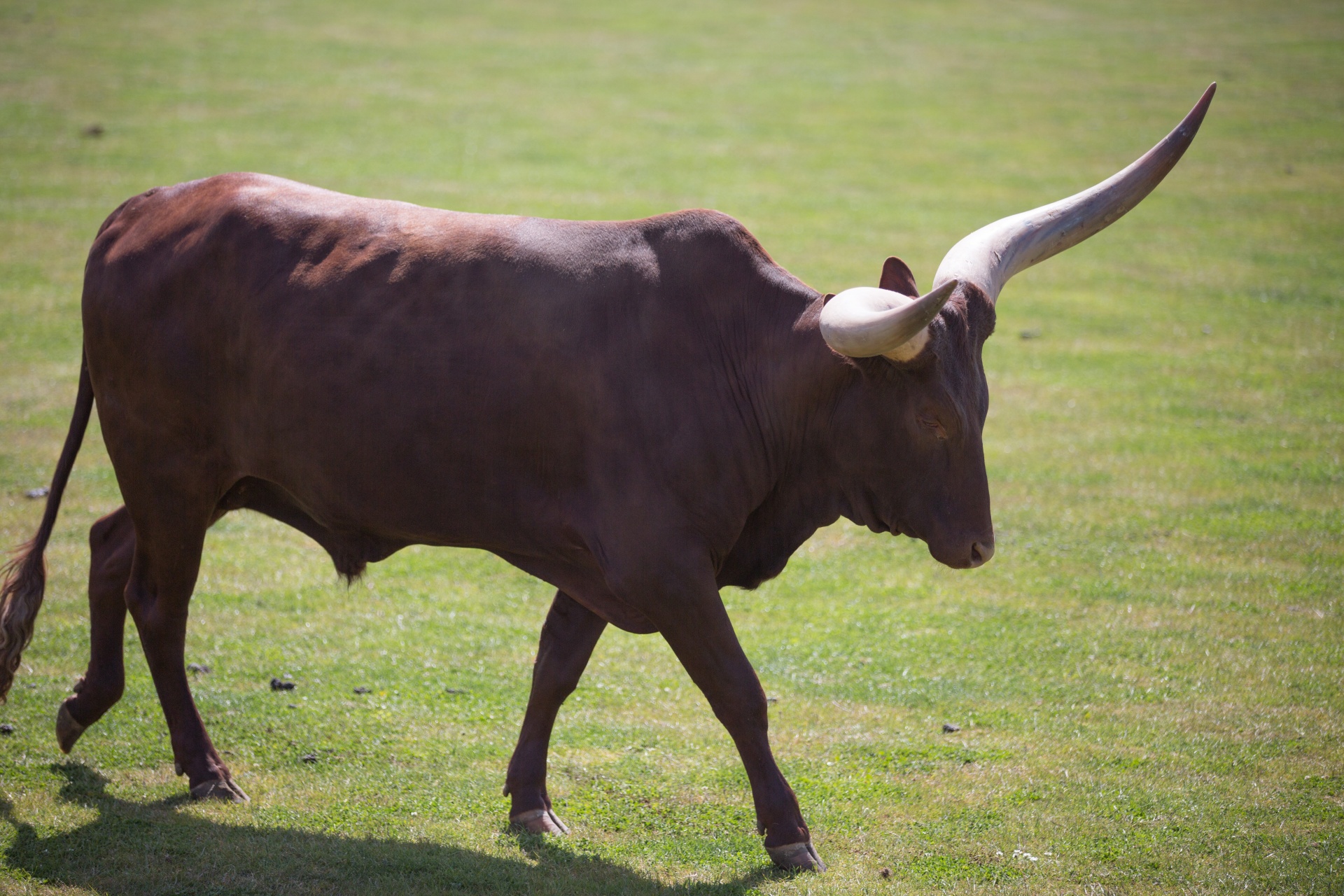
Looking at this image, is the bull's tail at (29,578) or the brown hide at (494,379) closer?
the brown hide at (494,379)

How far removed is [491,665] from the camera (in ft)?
23.2

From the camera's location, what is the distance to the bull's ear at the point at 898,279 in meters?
4.89

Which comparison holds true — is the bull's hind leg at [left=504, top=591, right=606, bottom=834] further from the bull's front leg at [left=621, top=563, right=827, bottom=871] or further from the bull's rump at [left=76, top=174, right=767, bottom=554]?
the bull's front leg at [left=621, top=563, right=827, bottom=871]

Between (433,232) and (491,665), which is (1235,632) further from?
(433,232)

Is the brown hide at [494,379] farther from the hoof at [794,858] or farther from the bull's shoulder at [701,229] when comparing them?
the hoof at [794,858]

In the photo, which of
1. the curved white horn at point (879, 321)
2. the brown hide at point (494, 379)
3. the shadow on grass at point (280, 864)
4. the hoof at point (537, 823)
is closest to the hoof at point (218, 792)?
the shadow on grass at point (280, 864)

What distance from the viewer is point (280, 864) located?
195 inches

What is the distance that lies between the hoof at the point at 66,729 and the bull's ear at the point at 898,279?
3.97 meters

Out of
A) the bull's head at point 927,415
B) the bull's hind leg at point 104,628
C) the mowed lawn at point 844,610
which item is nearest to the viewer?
the bull's head at point 927,415

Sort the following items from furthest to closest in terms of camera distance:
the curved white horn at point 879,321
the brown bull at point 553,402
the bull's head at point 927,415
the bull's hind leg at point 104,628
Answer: the bull's hind leg at point 104,628, the brown bull at point 553,402, the bull's head at point 927,415, the curved white horn at point 879,321

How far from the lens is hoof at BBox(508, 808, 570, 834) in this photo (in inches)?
209

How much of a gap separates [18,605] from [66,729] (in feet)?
2.14

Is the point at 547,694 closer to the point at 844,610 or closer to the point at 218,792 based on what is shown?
the point at 218,792

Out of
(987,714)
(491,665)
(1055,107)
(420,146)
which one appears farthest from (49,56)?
(987,714)
